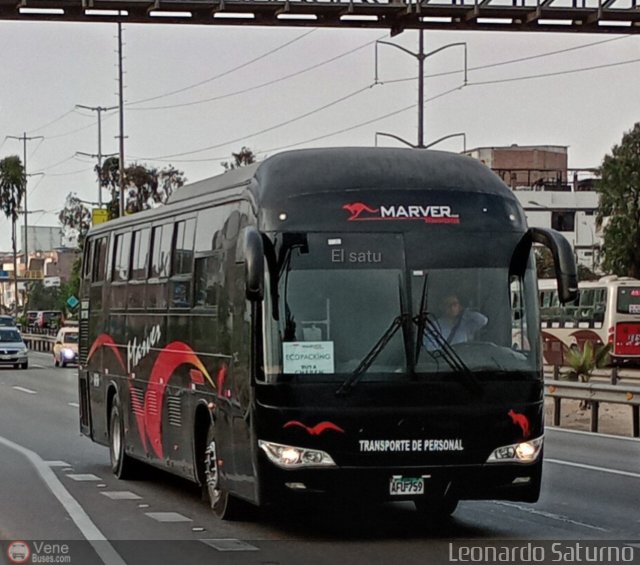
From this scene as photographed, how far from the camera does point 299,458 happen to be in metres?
11.7

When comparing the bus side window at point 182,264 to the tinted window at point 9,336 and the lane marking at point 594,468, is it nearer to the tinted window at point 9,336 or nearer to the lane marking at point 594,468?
the lane marking at point 594,468

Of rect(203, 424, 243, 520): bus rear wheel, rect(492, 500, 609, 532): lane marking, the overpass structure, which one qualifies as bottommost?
rect(492, 500, 609, 532): lane marking

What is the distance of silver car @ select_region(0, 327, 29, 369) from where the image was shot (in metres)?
56.2

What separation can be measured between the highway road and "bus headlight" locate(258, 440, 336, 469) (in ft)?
2.12

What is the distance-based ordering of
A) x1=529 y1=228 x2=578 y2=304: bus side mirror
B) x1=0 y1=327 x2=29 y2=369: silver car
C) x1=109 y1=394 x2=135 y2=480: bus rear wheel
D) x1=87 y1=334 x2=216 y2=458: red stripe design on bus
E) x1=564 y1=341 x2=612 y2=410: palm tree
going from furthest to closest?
x1=0 y1=327 x2=29 y2=369: silver car
x1=564 y1=341 x2=612 y2=410: palm tree
x1=109 y1=394 x2=135 y2=480: bus rear wheel
x1=87 y1=334 x2=216 y2=458: red stripe design on bus
x1=529 y1=228 x2=578 y2=304: bus side mirror

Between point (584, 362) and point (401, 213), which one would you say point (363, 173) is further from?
point (584, 362)

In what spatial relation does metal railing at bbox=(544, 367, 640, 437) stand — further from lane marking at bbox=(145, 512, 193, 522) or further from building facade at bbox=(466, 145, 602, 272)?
building facade at bbox=(466, 145, 602, 272)

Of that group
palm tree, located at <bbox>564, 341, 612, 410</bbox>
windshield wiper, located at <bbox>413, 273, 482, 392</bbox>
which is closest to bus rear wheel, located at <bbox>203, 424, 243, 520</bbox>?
windshield wiper, located at <bbox>413, 273, 482, 392</bbox>

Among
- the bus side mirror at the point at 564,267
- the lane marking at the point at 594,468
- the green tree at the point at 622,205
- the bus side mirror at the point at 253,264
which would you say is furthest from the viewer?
the green tree at the point at 622,205

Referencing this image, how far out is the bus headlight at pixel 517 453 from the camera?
11.9 m

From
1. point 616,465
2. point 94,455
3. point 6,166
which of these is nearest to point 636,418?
point 616,465

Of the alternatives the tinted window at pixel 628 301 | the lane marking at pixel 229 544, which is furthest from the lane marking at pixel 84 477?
the tinted window at pixel 628 301

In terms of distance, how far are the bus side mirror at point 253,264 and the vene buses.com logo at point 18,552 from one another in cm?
255

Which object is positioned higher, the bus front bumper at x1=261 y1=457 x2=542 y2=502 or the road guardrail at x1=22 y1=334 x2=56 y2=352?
the bus front bumper at x1=261 y1=457 x2=542 y2=502
